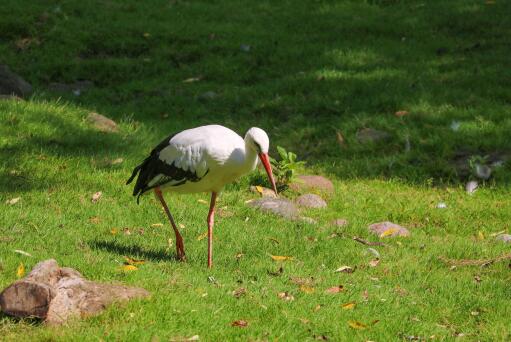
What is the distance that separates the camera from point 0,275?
17.8 ft

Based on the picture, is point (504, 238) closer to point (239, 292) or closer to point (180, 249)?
point (180, 249)

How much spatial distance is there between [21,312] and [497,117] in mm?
7153

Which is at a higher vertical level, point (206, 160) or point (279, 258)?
point (206, 160)

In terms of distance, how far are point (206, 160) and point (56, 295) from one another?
1857 mm

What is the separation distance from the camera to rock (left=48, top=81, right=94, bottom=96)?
1202 cm

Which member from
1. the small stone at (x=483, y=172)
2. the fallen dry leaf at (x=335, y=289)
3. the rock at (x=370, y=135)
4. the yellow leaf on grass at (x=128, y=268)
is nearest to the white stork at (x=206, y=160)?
the yellow leaf on grass at (x=128, y=268)

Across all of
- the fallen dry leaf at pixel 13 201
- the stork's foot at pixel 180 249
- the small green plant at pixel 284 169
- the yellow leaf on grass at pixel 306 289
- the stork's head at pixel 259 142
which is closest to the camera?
the yellow leaf on grass at pixel 306 289

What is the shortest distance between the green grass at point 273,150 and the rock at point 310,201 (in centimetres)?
23

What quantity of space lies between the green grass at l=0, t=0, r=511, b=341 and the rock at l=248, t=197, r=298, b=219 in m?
0.19

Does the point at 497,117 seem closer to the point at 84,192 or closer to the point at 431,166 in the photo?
the point at 431,166

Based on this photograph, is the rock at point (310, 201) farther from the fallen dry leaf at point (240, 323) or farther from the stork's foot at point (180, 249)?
the fallen dry leaf at point (240, 323)

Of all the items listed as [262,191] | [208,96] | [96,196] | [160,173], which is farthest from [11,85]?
[160,173]

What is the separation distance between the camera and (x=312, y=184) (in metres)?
8.89

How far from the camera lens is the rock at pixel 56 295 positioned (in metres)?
4.66
